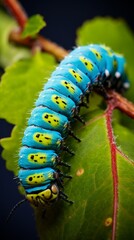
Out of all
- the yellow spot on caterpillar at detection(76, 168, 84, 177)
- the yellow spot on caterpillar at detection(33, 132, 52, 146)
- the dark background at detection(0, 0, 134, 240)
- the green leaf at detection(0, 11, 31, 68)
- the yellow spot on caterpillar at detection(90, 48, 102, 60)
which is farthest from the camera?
the dark background at detection(0, 0, 134, 240)

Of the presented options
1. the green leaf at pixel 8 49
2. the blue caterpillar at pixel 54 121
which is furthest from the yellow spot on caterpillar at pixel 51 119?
the green leaf at pixel 8 49

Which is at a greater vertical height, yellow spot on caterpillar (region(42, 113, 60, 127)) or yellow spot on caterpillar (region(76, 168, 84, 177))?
yellow spot on caterpillar (region(42, 113, 60, 127))

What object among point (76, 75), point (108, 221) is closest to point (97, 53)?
point (76, 75)

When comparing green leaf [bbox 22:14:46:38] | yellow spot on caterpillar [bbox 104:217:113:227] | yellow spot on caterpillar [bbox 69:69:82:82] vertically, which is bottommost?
yellow spot on caterpillar [bbox 104:217:113:227]

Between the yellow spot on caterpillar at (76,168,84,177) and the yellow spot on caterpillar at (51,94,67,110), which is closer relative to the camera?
the yellow spot on caterpillar at (76,168,84,177)

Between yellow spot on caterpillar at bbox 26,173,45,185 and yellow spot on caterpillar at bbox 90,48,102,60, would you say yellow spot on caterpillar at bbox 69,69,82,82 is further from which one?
yellow spot on caterpillar at bbox 26,173,45,185

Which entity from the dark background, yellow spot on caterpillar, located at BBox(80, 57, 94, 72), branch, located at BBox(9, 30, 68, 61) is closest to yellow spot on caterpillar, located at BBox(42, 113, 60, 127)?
yellow spot on caterpillar, located at BBox(80, 57, 94, 72)
